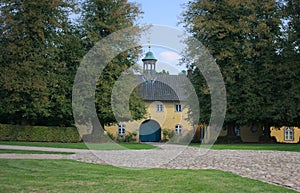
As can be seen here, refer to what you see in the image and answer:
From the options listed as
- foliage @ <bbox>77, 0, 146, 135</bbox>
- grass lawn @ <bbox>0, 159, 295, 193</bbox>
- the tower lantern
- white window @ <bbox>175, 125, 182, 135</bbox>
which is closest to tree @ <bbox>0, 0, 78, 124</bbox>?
foliage @ <bbox>77, 0, 146, 135</bbox>

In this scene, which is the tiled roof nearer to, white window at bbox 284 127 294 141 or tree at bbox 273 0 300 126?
white window at bbox 284 127 294 141

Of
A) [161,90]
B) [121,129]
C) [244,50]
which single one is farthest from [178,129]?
[244,50]

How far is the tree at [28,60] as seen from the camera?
30297 mm

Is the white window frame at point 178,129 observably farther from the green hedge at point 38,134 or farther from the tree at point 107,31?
the green hedge at point 38,134

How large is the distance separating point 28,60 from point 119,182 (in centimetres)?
2422

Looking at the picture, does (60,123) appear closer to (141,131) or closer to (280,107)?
(141,131)

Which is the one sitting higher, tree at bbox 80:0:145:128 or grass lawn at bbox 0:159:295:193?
tree at bbox 80:0:145:128

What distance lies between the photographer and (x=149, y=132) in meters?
45.5

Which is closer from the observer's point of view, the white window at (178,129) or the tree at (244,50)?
the tree at (244,50)

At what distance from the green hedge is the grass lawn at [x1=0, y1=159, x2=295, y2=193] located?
768 inches

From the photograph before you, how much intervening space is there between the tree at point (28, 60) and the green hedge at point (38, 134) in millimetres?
1103

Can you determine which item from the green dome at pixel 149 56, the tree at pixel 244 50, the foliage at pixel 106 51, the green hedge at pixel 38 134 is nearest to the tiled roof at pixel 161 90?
the green dome at pixel 149 56

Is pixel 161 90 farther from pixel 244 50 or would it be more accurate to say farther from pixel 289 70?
pixel 289 70

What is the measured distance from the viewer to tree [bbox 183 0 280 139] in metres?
30.7
